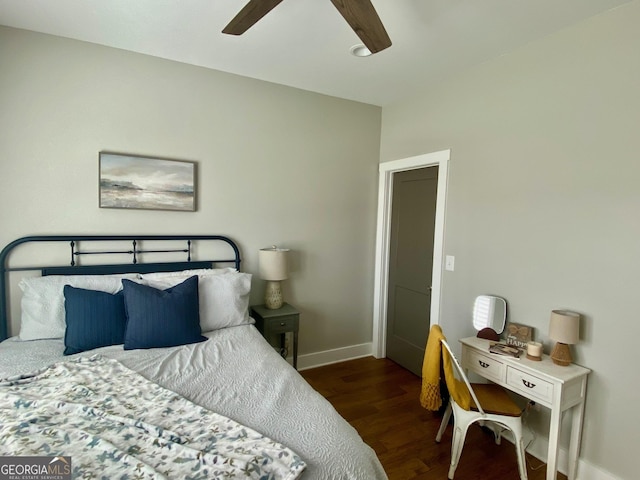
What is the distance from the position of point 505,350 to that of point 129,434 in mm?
2063

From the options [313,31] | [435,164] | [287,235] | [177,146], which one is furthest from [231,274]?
[435,164]

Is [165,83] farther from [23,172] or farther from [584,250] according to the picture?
[584,250]

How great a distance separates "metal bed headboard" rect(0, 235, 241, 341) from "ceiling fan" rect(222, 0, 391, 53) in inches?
63.7

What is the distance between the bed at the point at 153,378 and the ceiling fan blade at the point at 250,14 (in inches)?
62.0

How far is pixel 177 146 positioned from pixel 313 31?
1.36 metres

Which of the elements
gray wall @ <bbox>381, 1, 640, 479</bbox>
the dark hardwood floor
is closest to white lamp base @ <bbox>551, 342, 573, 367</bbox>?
gray wall @ <bbox>381, 1, 640, 479</bbox>

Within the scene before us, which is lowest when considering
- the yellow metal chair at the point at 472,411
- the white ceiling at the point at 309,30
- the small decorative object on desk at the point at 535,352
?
the yellow metal chair at the point at 472,411

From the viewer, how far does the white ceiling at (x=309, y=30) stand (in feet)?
6.15

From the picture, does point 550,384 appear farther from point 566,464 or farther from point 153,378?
point 153,378

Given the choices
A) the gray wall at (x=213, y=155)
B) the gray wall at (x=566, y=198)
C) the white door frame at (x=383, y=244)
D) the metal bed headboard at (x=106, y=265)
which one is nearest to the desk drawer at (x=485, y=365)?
the gray wall at (x=566, y=198)

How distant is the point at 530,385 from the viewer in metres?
1.90

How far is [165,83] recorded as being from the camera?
2.60m

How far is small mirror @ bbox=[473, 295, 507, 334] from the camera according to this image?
2.34 meters

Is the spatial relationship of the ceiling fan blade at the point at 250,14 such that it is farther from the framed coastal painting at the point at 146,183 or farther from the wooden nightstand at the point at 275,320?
the wooden nightstand at the point at 275,320
